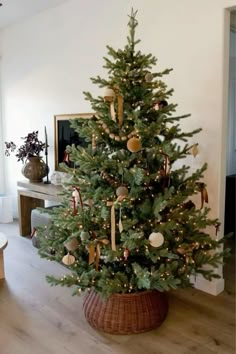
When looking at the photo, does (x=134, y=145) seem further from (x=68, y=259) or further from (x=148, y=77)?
(x=68, y=259)

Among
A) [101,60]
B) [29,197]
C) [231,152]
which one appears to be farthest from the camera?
[231,152]

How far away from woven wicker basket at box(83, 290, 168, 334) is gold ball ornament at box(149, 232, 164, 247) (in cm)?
41

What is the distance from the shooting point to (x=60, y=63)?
13.0 ft

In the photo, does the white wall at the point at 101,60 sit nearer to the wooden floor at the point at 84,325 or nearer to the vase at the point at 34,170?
the vase at the point at 34,170

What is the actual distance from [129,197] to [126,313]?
754mm

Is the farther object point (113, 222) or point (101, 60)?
point (101, 60)

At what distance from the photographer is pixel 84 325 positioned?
231 centimetres

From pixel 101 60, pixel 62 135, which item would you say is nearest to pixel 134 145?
pixel 101 60

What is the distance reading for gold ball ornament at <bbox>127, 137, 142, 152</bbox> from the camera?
2.02 metres

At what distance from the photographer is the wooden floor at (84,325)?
207 cm

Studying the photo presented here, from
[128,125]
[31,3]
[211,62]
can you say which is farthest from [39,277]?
[31,3]

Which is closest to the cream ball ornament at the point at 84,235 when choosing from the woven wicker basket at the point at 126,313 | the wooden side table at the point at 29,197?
the woven wicker basket at the point at 126,313

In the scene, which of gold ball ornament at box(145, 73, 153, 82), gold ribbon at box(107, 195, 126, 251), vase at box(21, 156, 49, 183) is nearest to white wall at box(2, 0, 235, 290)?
vase at box(21, 156, 49, 183)

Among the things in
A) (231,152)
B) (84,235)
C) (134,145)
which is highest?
(134,145)
